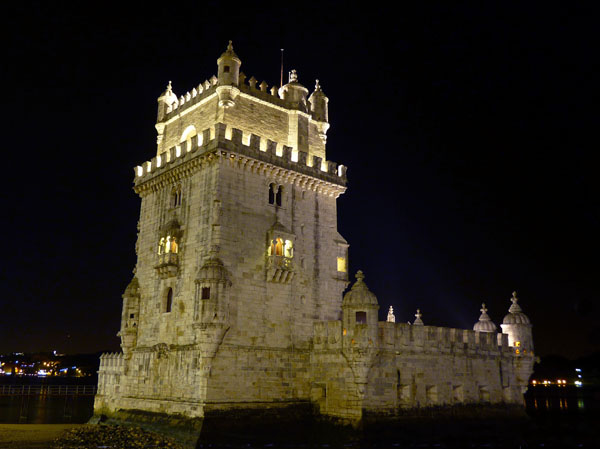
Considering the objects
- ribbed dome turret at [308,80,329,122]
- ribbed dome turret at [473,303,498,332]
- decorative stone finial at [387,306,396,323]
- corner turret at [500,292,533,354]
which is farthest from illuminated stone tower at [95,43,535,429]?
decorative stone finial at [387,306,396,323]

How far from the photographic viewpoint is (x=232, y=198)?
33.4m

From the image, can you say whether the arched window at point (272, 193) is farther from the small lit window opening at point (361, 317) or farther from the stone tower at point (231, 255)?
the small lit window opening at point (361, 317)

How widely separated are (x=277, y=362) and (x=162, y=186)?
14.3 metres

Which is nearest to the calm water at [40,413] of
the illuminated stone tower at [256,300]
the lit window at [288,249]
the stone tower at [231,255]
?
the illuminated stone tower at [256,300]

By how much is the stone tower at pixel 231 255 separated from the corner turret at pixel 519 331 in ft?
47.9

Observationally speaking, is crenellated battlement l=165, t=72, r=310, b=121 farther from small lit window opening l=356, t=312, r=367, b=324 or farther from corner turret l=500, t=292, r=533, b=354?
corner turret l=500, t=292, r=533, b=354

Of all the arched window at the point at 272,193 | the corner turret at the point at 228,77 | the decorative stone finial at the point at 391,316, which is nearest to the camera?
the corner turret at the point at 228,77

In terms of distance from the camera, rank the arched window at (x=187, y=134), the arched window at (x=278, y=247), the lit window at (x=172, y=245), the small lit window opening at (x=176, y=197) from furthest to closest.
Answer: the arched window at (x=187, y=134) → the small lit window opening at (x=176, y=197) → the lit window at (x=172, y=245) → the arched window at (x=278, y=247)

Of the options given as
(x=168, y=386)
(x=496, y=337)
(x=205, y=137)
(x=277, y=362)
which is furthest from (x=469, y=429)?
(x=205, y=137)

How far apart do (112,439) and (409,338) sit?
1816cm

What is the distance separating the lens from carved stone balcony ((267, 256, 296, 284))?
3366 cm

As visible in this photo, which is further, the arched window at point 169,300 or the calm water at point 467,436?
the arched window at point 169,300

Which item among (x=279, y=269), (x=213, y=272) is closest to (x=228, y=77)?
(x=279, y=269)

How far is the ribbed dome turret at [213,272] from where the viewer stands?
30.7 meters
